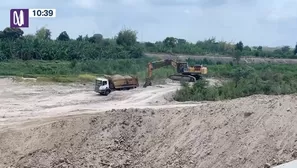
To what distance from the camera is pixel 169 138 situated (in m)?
18.4

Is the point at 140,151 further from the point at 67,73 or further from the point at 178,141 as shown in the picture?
the point at 67,73

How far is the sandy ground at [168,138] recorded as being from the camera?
15727mm

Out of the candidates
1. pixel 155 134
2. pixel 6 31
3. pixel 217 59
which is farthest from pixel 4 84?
pixel 217 59

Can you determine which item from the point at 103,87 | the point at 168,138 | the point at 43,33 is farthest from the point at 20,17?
the point at 43,33

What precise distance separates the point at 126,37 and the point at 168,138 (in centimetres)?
6590

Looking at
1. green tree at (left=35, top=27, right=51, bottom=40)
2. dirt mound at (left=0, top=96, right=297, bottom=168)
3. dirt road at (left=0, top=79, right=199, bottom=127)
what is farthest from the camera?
green tree at (left=35, top=27, right=51, bottom=40)

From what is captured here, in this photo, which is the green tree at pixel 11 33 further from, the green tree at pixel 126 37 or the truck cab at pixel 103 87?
the truck cab at pixel 103 87

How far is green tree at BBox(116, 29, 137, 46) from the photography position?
81938 millimetres

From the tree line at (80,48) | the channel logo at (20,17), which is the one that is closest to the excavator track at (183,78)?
the channel logo at (20,17)

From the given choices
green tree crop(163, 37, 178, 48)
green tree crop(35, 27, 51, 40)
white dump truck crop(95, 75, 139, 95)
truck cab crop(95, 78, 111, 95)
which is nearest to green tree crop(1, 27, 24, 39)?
green tree crop(35, 27, 51, 40)

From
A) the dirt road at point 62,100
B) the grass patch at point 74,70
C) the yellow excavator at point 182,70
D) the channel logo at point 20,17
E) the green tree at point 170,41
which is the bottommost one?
the dirt road at point 62,100

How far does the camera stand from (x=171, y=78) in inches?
Answer: 1820

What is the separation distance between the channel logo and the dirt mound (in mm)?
21234

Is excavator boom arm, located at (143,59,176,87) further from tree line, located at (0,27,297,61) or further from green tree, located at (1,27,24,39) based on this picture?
green tree, located at (1,27,24,39)
